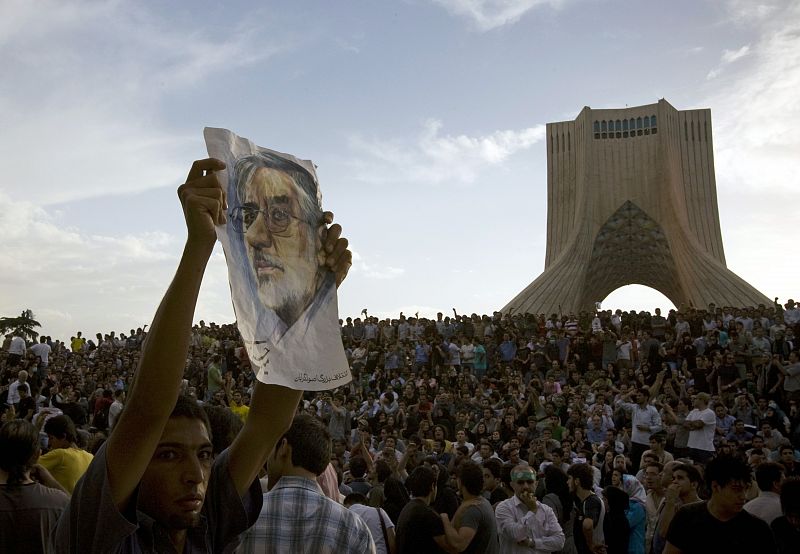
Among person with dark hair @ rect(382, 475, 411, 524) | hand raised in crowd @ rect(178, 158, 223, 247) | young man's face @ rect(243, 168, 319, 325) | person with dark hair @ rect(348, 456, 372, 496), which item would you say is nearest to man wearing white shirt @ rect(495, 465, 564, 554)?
person with dark hair @ rect(382, 475, 411, 524)

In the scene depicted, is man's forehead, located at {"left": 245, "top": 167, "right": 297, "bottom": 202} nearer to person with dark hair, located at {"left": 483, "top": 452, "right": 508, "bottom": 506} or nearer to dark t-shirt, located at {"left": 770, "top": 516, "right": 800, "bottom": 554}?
dark t-shirt, located at {"left": 770, "top": 516, "right": 800, "bottom": 554}

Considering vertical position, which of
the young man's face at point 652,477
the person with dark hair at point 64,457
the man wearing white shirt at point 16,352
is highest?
the man wearing white shirt at point 16,352

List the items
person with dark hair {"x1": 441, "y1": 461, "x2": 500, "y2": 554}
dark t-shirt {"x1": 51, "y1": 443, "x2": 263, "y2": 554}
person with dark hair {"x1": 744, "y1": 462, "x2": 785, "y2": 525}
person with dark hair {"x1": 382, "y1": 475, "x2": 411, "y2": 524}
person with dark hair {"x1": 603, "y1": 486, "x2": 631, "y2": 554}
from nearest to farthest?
dark t-shirt {"x1": 51, "y1": 443, "x2": 263, "y2": 554}
person with dark hair {"x1": 441, "y1": 461, "x2": 500, "y2": 554}
person with dark hair {"x1": 744, "y1": 462, "x2": 785, "y2": 525}
person with dark hair {"x1": 382, "y1": 475, "x2": 411, "y2": 524}
person with dark hair {"x1": 603, "y1": 486, "x2": 631, "y2": 554}

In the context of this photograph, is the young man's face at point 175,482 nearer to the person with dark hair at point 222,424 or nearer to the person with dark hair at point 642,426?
the person with dark hair at point 222,424

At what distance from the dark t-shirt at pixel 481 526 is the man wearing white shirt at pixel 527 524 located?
73cm

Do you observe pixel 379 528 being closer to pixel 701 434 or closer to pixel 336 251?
pixel 336 251

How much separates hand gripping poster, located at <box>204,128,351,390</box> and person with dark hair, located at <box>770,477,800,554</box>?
3.15 meters

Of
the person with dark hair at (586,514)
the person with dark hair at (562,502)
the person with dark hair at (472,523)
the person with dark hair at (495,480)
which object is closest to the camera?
the person with dark hair at (472,523)

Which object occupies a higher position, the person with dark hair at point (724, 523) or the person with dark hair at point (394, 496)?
the person with dark hair at point (724, 523)

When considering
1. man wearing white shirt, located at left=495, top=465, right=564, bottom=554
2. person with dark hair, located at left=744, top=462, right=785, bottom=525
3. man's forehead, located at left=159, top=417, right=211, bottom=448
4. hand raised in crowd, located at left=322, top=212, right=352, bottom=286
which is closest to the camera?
man's forehead, located at left=159, top=417, right=211, bottom=448

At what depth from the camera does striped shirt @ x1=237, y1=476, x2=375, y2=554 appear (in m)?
2.68

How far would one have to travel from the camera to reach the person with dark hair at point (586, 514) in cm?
586

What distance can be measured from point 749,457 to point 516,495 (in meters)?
3.36

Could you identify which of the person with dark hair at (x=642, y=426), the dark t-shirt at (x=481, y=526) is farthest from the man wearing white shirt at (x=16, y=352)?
the dark t-shirt at (x=481, y=526)
